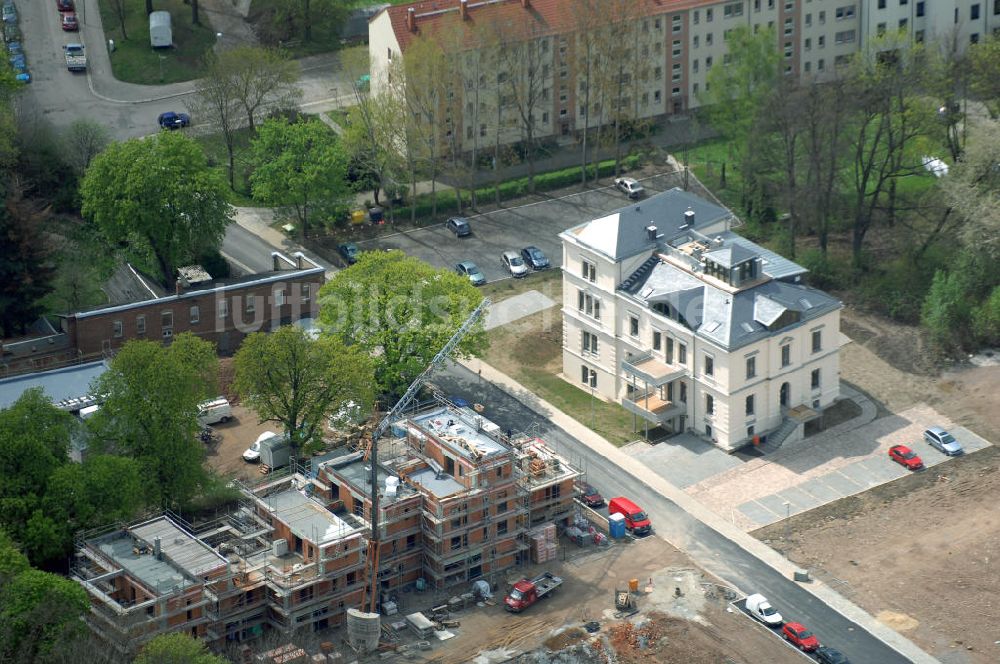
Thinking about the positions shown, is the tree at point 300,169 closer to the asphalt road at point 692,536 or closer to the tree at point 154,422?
the asphalt road at point 692,536

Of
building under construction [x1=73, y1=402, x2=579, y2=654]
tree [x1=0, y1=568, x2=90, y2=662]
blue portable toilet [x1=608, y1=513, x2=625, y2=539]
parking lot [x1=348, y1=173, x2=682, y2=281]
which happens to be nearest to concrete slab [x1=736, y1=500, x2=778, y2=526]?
blue portable toilet [x1=608, y1=513, x2=625, y2=539]

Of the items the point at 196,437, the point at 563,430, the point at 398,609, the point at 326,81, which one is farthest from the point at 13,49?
the point at 398,609

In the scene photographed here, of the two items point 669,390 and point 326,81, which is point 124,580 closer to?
point 669,390

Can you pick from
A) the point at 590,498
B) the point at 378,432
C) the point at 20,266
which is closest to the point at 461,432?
the point at 378,432

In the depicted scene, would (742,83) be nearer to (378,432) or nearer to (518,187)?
(518,187)

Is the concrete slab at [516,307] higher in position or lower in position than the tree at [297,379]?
lower

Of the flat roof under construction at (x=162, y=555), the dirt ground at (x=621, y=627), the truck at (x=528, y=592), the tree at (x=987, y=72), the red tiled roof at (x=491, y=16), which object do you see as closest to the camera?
the flat roof under construction at (x=162, y=555)

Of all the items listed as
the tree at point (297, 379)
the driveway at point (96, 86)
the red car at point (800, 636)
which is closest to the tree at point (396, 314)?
the tree at point (297, 379)
